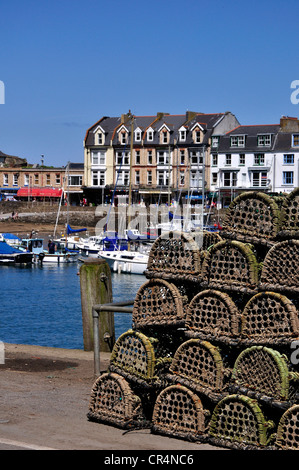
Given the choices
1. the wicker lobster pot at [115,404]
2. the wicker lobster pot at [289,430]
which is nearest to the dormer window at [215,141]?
the wicker lobster pot at [115,404]

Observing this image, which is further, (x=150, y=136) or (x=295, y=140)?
(x=150, y=136)

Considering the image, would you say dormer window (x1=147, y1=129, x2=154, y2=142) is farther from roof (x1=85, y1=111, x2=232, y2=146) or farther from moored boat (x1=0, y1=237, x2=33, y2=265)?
moored boat (x1=0, y1=237, x2=33, y2=265)

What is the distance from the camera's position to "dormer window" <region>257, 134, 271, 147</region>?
7106cm

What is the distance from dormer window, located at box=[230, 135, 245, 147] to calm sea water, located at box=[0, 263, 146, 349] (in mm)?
25874

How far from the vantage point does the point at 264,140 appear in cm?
7144

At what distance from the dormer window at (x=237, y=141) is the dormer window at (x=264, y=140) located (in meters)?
1.75

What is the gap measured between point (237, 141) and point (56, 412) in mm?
67837

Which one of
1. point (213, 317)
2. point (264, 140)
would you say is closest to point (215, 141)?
point (264, 140)

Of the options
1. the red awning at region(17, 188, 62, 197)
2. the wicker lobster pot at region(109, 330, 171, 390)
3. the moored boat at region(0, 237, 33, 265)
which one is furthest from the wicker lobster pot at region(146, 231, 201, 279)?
the red awning at region(17, 188, 62, 197)

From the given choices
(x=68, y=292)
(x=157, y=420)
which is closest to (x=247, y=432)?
(x=157, y=420)

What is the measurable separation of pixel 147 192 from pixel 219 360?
73.2 metres

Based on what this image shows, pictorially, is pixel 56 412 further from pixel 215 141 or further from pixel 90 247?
pixel 215 141

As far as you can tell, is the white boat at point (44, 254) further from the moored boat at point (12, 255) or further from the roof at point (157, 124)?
the roof at point (157, 124)
